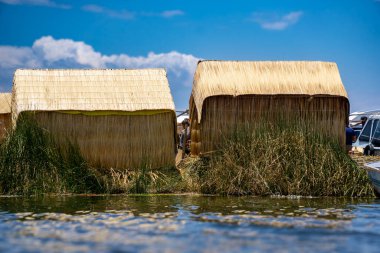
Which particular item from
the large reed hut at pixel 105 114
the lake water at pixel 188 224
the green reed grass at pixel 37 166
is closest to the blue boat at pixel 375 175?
the lake water at pixel 188 224

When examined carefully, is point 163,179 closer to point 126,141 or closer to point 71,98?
point 126,141

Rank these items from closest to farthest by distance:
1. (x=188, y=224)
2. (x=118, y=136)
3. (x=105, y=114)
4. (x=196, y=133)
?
(x=188, y=224), (x=105, y=114), (x=118, y=136), (x=196, y=133)

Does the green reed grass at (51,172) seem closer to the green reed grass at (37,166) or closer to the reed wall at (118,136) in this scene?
the green reed grass at (37,166)

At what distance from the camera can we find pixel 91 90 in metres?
19.0

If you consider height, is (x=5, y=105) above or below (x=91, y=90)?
above

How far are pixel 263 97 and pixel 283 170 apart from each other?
2112 mm

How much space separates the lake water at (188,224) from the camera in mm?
10531

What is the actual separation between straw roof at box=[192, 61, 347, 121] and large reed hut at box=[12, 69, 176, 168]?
1.05m

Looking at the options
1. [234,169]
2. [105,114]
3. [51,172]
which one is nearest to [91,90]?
[105,114]

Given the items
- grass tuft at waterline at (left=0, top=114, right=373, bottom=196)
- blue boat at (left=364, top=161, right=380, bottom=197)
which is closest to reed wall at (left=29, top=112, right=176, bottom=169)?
grass tuft at waterline at (left=0, top=114, right=373, bottom=196)

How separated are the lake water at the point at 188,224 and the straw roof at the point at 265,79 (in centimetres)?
299

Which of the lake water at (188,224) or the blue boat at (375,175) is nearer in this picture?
the lake water at (188,224)

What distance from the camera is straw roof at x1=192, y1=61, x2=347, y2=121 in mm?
18562

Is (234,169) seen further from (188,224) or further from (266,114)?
(188,224)
